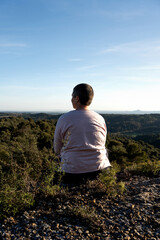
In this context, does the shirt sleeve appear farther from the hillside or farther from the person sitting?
the hillside

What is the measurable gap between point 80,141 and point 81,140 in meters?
0.02

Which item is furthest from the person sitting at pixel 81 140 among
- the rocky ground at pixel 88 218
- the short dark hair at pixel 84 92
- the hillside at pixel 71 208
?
the rocky ground at pixel 88 218

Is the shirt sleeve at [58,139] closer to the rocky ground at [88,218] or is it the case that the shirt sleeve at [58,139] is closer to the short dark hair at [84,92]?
the short dark hair at [84,92]

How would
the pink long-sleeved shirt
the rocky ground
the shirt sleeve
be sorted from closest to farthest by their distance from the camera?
the rocky ground
the pink long-sleeved shirt
the shirt sleeve

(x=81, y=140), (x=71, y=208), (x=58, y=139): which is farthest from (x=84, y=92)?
(x=71, y=208)

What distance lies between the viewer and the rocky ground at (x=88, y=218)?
2227 millimetres

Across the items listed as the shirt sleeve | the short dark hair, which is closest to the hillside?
the shirt sleeve

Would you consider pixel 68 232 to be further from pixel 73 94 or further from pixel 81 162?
pixel 73 94

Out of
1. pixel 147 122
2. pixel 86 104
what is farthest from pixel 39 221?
pixel 147 122

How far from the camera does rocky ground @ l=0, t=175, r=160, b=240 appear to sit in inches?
87.7

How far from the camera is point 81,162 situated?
3008 mm

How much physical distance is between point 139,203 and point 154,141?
197ft

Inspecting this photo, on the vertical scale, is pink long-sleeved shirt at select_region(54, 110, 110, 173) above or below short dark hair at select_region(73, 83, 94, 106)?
below

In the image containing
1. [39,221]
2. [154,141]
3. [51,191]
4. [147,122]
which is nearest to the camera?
[39,221]
